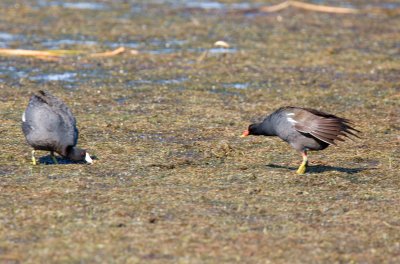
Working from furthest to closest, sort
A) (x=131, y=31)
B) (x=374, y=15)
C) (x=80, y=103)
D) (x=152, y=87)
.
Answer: (x=374, y=15) < (x=131, y=31) < (x=152, y=87) < (x=80, y=103)

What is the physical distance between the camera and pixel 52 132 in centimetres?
934

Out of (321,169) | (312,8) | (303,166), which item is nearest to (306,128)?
(303,166)

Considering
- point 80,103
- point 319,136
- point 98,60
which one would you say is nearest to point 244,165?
point 319,136

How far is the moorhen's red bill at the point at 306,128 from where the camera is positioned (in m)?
9.19

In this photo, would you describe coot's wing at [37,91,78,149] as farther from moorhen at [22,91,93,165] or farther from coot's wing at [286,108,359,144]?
coot's wing at [286,108,359,144]

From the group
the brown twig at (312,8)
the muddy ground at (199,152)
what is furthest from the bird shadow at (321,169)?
the brown twig at (312,8)

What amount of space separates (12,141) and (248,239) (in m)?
4.50

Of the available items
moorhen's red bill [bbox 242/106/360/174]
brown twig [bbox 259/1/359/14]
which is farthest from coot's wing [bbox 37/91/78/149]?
brown twig [bbox 259/1/359/14]

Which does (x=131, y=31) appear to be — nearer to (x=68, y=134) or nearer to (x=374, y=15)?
(x=374, y=15)

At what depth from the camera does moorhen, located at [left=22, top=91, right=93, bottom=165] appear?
9320mm

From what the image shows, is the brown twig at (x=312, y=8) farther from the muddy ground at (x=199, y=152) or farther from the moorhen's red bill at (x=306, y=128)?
the moorhen's red bill at (x=306, y=128)

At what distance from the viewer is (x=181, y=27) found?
834 inches

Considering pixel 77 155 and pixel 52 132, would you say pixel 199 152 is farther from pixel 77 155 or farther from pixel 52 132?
pixel 52 132

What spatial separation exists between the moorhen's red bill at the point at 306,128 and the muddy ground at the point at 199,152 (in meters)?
0.35
